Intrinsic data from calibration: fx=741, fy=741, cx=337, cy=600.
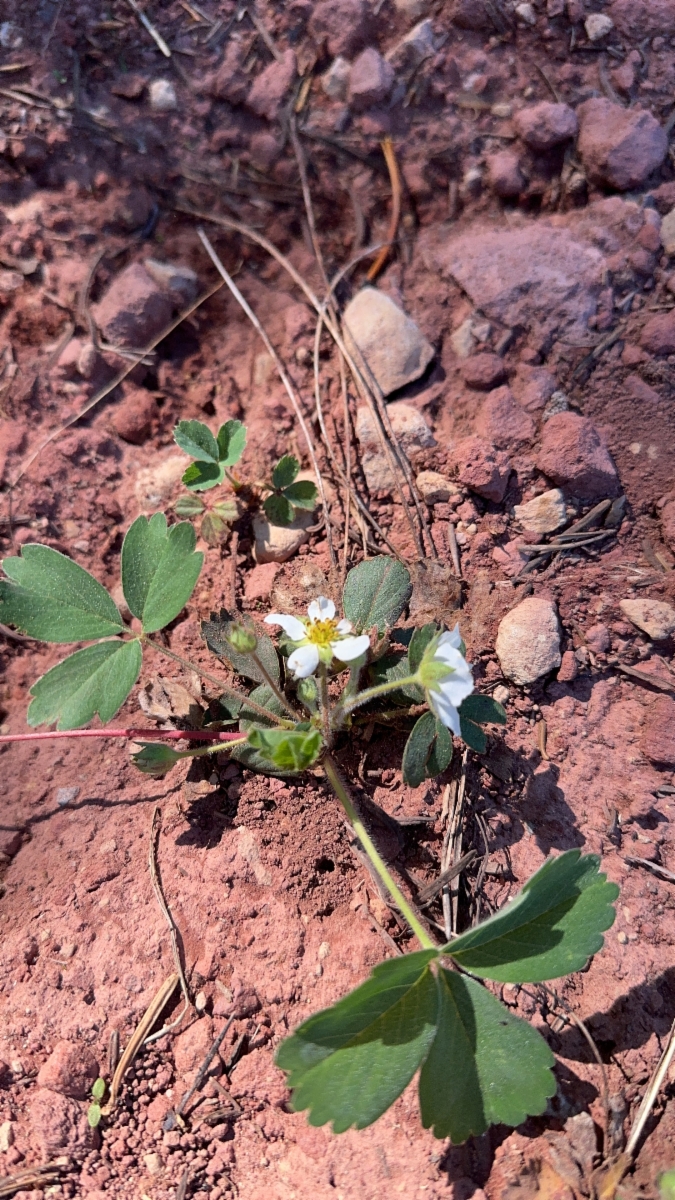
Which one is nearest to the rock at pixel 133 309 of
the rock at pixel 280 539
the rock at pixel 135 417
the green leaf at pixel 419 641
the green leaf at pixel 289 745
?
the rock at pixel 135 417

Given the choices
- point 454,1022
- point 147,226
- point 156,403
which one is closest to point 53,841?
point 454,1022

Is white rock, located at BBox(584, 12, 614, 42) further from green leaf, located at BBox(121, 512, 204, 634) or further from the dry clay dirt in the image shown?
green leaf, located at BBox(121, 512, 204, 634)

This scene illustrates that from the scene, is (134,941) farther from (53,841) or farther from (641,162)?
(641,162)

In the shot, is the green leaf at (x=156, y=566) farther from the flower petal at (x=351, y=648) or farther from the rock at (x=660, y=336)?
the rock at (x=660, y=336)

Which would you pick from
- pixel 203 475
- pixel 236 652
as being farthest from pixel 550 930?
pixel 203 475

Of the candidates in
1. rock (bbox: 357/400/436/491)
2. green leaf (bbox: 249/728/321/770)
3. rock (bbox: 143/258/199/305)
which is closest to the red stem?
green leaf (bbox: 249/728/321/770)

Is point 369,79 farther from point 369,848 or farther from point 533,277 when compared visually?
point 369,848
